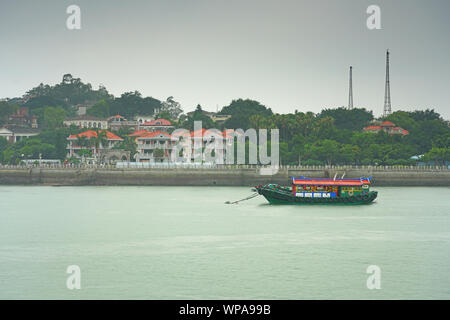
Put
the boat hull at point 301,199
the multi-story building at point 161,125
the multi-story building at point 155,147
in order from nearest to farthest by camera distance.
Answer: the boat hull at point 301,199 → the multi-story building at point 155,147 → the multi-story building at point 161,125

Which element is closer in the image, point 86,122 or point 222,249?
point 222,249

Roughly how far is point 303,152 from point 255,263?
67621 millimetres

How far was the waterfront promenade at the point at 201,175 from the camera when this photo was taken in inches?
3401

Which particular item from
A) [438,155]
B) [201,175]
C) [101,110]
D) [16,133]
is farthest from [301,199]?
[101,110]

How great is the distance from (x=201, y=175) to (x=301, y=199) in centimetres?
2897

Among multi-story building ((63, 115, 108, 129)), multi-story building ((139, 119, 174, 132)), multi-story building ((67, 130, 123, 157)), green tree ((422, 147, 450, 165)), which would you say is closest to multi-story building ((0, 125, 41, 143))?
multi-story building ((63, 115, 108, 129))

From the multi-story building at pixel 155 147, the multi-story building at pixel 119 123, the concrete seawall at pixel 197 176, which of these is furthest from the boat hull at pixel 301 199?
the multi-story building at pixel 119 123

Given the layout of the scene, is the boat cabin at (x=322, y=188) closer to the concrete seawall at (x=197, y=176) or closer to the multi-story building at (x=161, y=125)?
the concrete seawall at (x=197, y=176)

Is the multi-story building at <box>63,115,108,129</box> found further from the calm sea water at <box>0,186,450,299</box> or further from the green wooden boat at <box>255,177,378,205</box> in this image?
the green wooden boat at <box>255,177,378,205</box>

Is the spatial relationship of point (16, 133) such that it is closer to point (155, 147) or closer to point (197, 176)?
point (155, 147)

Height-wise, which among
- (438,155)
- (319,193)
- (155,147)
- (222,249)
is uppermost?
(155,147)

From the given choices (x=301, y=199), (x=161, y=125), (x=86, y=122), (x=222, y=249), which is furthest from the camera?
(x=86, y=122)

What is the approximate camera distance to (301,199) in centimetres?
6069
